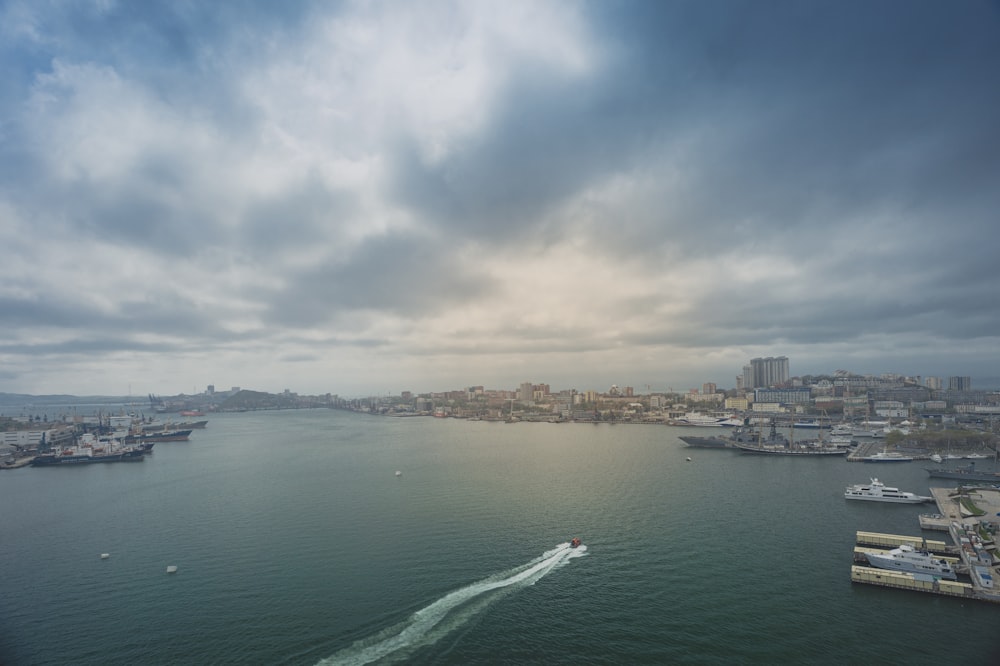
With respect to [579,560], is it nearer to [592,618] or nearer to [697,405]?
[592,618]

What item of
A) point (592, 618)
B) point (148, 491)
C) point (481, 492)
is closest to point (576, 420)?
point (481, 492)

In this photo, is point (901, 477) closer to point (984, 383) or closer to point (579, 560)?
point (579, 560)

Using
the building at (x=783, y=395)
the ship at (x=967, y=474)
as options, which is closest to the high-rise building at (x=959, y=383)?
the building at (x=783, y=395)

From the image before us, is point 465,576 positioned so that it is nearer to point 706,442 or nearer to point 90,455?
point 706,442

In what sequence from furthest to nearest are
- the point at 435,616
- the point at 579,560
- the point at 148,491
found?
the point at 148,491 → the point at 579,560 → the point at 435,616

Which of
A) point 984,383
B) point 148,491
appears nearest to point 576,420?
point 148,491

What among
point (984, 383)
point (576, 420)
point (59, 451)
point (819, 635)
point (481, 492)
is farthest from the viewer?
point (984, 383)

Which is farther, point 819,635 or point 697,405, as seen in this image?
point 697,405
